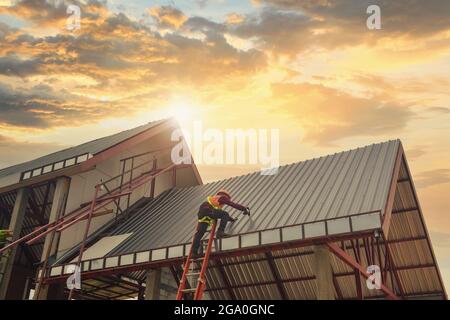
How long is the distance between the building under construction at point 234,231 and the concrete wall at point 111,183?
73 millimetres

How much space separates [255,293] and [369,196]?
8.77 meters

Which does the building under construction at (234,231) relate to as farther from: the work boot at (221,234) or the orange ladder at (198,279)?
the orange ladder at (198,279)

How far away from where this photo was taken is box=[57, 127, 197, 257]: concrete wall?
79.8ft

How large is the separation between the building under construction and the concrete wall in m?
0.07

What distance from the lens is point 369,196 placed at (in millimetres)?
17344

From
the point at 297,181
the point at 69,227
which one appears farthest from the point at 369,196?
the point at 69,227

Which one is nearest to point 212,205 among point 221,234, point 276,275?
point 221,234

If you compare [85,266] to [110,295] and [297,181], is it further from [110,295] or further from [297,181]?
[297,181]

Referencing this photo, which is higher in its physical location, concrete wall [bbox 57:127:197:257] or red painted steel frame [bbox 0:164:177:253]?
concrete wall [bbox 57:127:197:257]

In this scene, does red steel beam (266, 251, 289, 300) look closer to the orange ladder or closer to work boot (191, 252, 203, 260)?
work boot (191, 252, 203, 260)

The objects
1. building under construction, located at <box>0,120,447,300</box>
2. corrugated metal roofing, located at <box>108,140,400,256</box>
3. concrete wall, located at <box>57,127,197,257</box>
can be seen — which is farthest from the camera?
concrete wall, located at <box>57,127,197,257</box>

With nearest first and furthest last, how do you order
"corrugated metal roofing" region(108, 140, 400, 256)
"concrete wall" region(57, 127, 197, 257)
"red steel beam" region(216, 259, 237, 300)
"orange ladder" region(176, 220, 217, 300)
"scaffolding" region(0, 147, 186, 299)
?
"orange ladder" region(176, 220, 217, 300)
"corrugated metal roofing" region(108, 140, 400, 256)
"scaffolding" region(0, 147, 186, 299)
"red steel beam" region(216, 259, 237, 300)
"concrete wall" region(57, 127, 197, 257)

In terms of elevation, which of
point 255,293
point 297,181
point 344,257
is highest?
point 297,181

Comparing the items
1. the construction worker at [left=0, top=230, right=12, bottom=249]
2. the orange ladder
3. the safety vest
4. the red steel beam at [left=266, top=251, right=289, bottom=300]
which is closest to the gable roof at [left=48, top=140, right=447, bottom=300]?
the red steel beam at [left=266, top=251, right=289, bottom=300]
